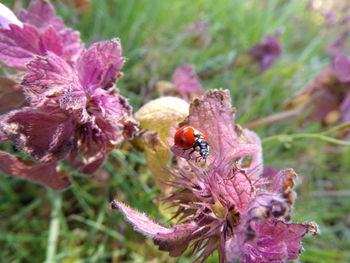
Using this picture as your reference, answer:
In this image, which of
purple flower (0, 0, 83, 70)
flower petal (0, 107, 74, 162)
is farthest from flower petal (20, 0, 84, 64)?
flower petal (0, 107, 74, 162)

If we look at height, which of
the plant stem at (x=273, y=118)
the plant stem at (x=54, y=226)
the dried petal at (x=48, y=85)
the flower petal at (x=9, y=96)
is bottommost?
the plant stem at (x=54, y=226)

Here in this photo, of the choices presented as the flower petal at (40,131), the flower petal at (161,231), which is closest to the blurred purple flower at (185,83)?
the flower petal at (40,131)

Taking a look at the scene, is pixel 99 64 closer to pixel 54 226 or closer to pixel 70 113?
pixel 70 113

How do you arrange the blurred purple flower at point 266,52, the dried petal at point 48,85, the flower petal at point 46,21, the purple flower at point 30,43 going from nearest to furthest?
the dried petal at point 48,85 < the purple flower at point 30,43 < the flower petal at point 46,21 < the blurred purple flower at point 266,52

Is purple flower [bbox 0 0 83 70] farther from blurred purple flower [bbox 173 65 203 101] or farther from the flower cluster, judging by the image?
blurred purple flower [bbox 173 65 203 101]

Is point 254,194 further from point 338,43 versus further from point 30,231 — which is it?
point 338,43

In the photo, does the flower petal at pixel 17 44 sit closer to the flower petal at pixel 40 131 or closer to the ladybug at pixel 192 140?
the flower petal at pixel 40 131

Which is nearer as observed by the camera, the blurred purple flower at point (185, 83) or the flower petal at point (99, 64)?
the flower petal at point (99, 64)
